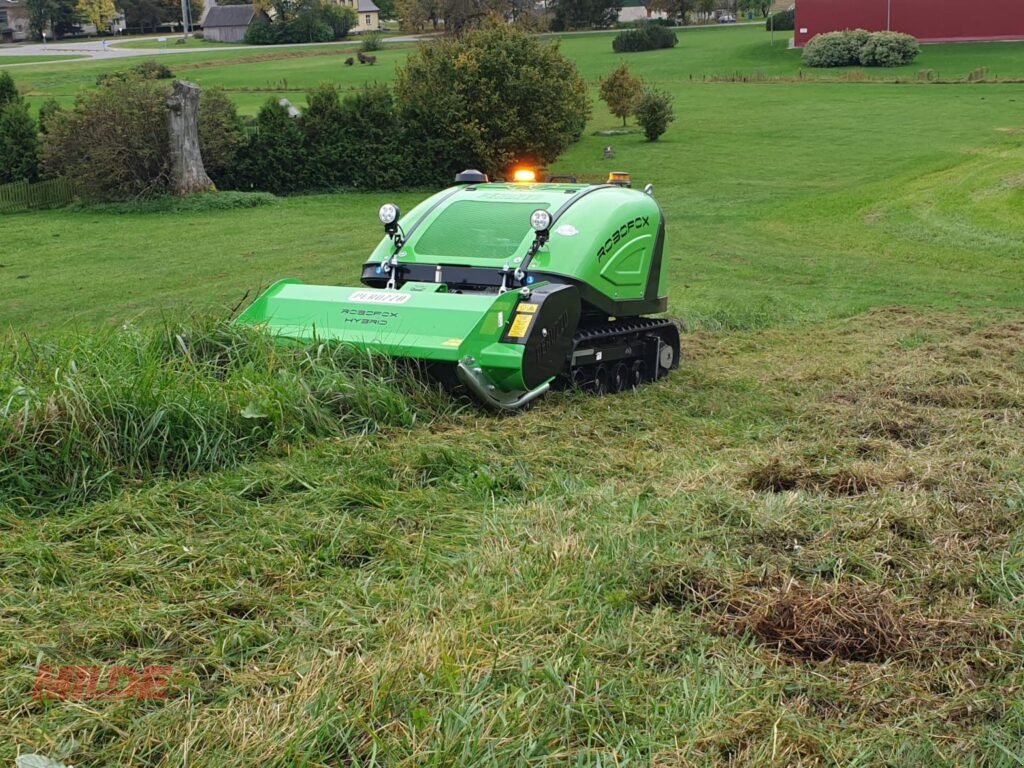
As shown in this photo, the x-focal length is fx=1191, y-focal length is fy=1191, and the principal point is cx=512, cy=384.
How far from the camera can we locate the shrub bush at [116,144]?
22.8m

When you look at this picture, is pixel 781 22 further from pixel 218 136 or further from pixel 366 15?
pixel 218 136

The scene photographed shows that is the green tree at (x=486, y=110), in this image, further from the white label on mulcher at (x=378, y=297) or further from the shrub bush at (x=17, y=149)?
the white label on mulcher at (x=378, y=297)

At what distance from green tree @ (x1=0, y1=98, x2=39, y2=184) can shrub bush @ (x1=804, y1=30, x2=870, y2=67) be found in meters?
37.4

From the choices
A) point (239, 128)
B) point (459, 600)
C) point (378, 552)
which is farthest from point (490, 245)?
point (239, 128)

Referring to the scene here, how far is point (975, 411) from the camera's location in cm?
746

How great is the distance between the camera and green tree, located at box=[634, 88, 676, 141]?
31344 millimetres

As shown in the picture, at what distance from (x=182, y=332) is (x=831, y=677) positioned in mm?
4819

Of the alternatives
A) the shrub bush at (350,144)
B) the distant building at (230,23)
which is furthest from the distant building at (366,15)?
the shrub bush at (350,144)

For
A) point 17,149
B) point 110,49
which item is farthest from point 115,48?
point 17,149

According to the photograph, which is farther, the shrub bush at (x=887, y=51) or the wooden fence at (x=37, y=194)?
the shrub bush at (x=887, y=51)

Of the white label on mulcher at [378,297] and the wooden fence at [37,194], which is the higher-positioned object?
the wooden fence at [37,194]

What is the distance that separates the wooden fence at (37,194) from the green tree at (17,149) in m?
0.40

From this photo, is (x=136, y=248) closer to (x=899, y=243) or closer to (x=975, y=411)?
(x=899, y=243)

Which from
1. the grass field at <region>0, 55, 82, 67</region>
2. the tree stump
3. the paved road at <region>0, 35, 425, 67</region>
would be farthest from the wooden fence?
the grass field at <region>0, 55, 82, 67</region>
